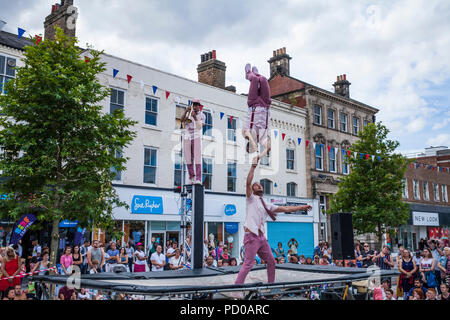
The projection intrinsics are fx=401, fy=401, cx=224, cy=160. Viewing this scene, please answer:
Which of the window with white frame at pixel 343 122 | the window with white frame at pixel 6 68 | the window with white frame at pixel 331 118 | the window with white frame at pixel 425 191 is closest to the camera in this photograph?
the window with white frame at pixel 6 68

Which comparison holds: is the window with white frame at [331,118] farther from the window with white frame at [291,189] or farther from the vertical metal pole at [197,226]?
the vertical metal pole at [197,226]

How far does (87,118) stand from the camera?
38.6ft

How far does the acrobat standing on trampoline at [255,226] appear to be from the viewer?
6527mm

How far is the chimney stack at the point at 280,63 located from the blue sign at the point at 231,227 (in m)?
12.4

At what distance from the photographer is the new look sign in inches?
686

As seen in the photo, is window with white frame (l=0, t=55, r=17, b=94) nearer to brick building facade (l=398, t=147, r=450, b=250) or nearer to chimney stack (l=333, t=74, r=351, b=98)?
chimney stack (l=333, t=74, r=351, b=98)

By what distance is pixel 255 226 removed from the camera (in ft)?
21.9

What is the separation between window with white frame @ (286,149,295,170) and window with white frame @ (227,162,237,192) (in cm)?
454

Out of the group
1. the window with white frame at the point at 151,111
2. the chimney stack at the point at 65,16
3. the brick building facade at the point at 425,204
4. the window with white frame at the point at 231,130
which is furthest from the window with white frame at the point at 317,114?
the chimney stack at the point at 65,16

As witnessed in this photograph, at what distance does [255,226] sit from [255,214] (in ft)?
0.68

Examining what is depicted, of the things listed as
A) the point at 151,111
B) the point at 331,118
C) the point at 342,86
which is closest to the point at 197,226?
the point at 151,111

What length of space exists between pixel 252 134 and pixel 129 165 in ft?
37.8
